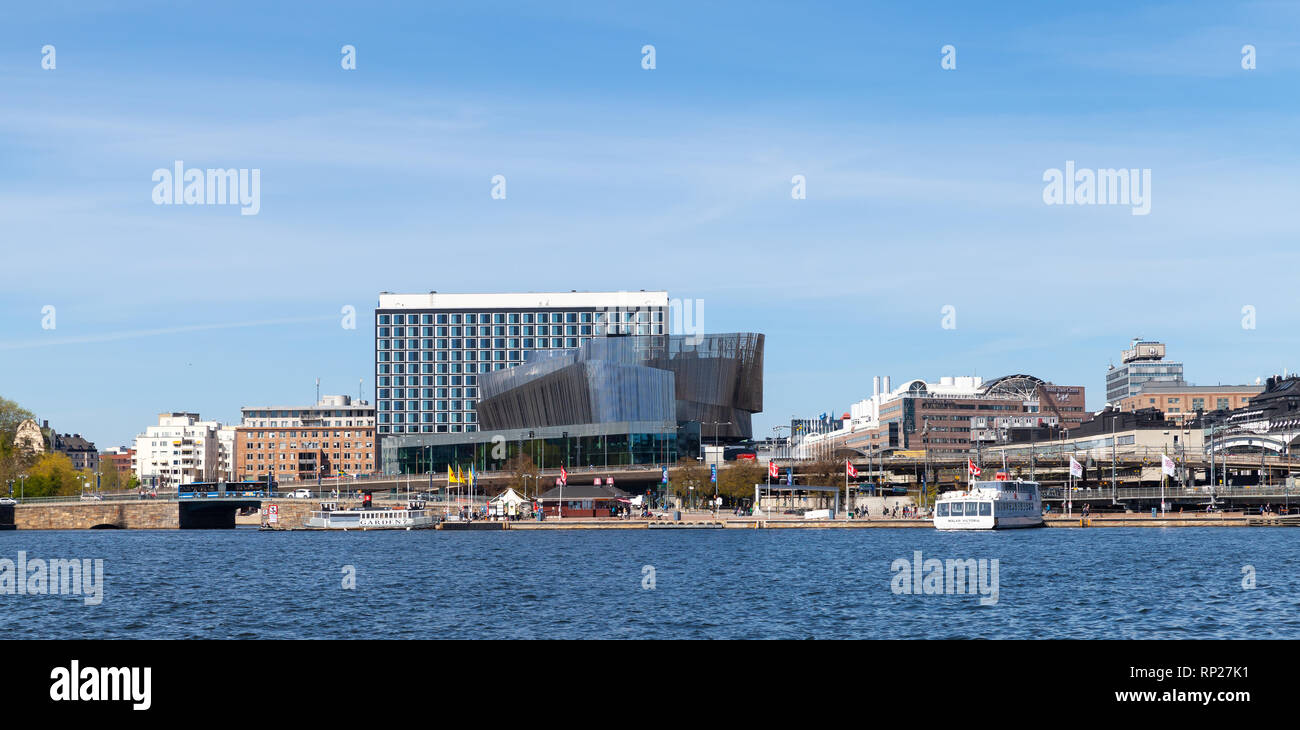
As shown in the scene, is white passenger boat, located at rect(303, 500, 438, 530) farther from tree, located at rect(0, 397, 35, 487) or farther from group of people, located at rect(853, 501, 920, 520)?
tree, located at rect(0, 397, 35, 487)

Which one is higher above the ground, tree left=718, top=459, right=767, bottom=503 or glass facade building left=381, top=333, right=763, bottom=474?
glass facade building left=381, top=333, right=763, bottom=474

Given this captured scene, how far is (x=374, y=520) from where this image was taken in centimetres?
13062

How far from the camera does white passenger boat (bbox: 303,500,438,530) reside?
130 meters

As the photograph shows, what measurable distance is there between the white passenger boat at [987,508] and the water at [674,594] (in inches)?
837

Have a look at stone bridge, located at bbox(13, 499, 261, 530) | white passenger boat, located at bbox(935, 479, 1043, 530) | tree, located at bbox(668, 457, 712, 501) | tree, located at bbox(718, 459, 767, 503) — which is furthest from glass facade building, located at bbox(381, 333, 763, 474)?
white passenger boat, located at bbox(935, 479, 1043, 530)

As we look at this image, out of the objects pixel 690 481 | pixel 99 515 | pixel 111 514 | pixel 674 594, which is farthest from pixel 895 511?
pixel 674 594

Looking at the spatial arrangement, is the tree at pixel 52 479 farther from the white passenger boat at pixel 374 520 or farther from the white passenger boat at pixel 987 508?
the white passenger boat at pixel 987 508

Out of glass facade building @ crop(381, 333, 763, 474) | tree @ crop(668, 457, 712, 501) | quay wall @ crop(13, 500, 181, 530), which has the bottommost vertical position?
quay wall @ crop(13, 500, 181, 530)

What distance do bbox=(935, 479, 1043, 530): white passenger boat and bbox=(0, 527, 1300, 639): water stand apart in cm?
2125

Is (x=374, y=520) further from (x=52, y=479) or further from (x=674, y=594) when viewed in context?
(x=674, y=594)

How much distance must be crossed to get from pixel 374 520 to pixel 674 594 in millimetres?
85961

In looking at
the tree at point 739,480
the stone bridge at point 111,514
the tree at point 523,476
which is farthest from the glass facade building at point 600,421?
the stone bridge at point 111,514
